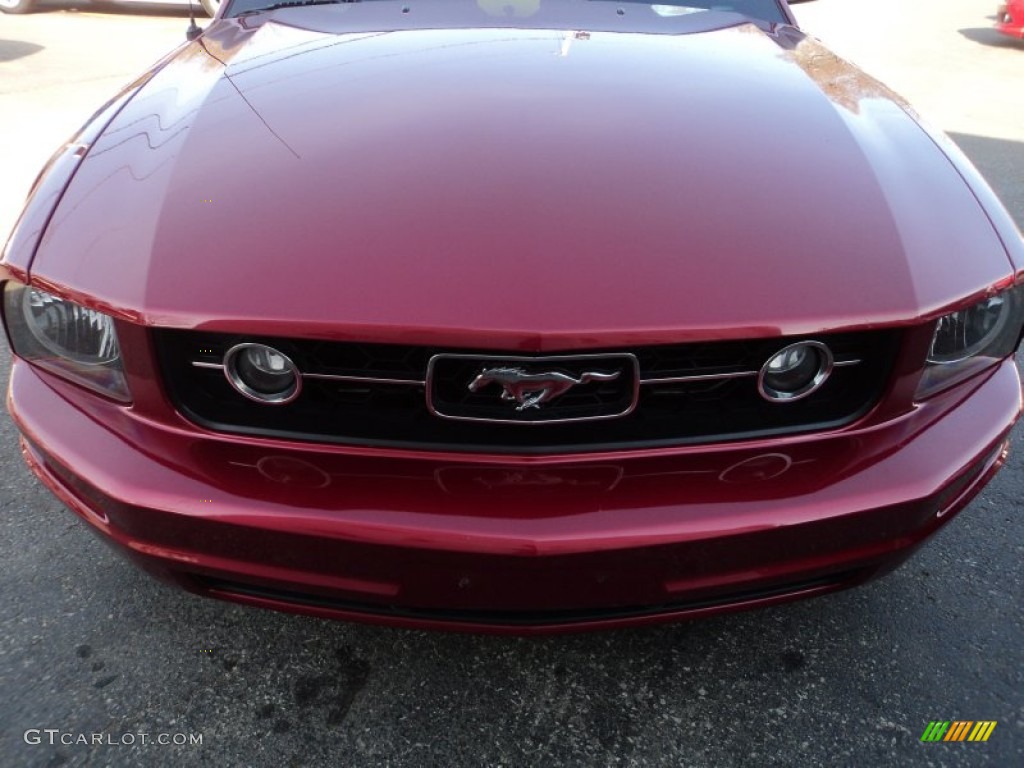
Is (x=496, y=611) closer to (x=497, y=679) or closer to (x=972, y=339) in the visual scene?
(x=497, y=679)

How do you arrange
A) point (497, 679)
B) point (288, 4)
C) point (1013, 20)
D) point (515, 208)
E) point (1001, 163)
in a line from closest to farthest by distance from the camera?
point (515, 208), point (497, 679), point (288, 4), point (1001, 163), point (1013, 20)

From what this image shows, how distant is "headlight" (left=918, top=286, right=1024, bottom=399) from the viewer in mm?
1395

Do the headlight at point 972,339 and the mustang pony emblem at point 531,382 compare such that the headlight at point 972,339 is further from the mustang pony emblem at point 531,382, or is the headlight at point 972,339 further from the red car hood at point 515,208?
the mustang pony emblem at point 531,382

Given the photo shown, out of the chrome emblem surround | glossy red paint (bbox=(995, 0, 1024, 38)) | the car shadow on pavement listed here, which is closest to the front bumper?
the chrome emblem surround

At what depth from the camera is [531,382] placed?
1.18 meters

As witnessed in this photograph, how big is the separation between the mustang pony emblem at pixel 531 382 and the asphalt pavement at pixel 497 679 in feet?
2.44

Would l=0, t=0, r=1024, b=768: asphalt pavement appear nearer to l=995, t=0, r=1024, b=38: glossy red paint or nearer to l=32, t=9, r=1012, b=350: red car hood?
l=32, t=9, r=1012, b=350: red car hood

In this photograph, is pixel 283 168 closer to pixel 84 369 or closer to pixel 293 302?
pixel 293 302

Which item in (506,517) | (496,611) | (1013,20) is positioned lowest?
(1013,20)

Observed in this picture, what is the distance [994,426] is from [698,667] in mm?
773

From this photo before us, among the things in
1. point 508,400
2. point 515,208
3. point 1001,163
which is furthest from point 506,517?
point 1001,163

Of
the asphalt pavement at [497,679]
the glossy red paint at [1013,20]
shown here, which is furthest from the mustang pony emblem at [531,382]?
the glossy red paint at [1013,20]

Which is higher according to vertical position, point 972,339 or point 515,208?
point 515,208

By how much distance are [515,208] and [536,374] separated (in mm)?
312
